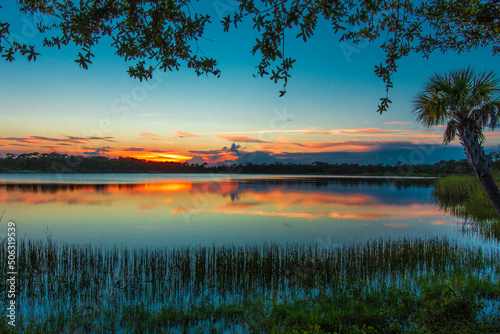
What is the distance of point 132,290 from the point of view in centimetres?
859

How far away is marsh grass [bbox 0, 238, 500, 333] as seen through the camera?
662cm

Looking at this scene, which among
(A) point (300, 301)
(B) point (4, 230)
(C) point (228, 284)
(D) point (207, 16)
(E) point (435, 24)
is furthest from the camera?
(B) point (4, 230)

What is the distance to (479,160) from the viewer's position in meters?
8.10

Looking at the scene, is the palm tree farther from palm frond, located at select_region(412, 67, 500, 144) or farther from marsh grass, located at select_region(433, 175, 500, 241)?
marsh grass, located at select_region(433, 175, 500, 241)

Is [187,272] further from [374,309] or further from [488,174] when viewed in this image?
[488,174]

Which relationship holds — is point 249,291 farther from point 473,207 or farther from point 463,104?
point 473,207

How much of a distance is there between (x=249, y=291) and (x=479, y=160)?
277 inches

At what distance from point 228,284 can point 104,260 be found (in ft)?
14.6

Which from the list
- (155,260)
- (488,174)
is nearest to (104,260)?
(155,260)

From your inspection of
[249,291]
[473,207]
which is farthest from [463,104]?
[473,207]

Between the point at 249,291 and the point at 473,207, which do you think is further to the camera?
the point at 473,207

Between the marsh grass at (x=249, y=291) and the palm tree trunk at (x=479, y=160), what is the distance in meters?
2.41

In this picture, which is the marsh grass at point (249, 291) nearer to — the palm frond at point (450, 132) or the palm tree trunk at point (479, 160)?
the palm tree trunk at point (479, 160)

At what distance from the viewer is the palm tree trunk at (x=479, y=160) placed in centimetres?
753
